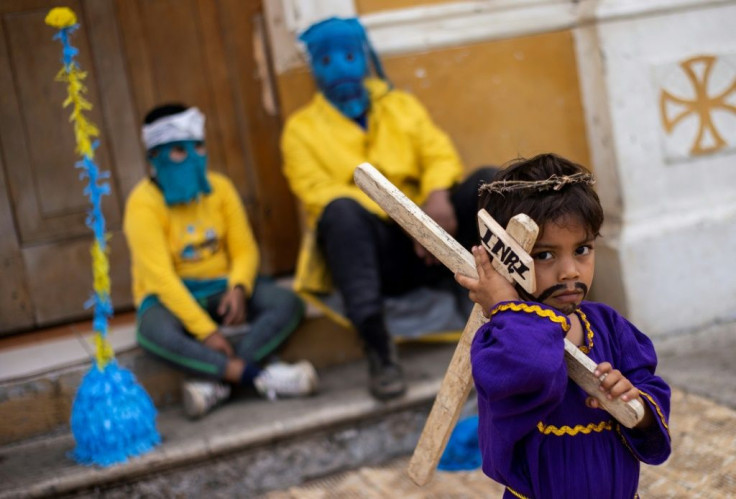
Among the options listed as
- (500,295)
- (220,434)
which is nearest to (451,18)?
(220,434)

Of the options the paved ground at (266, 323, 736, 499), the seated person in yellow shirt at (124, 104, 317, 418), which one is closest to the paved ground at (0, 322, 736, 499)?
the paved ground at (266, 323, 736, 499)

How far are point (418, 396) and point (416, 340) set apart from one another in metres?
0.56

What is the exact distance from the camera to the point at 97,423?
3.10m

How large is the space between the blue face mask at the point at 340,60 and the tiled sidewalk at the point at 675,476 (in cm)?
156

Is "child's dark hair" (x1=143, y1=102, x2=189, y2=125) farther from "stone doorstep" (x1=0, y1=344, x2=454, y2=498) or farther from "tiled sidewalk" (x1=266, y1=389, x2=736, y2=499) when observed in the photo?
"tiled sidewalk" (x1=266, y1=389, x2=736, y2=499)

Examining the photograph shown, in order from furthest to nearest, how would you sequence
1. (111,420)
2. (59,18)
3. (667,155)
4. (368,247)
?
(667,155) < (368,247) < (111,420) < (59,18)

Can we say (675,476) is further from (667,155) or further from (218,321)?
(218,321)

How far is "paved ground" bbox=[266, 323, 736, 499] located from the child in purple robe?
1062mm

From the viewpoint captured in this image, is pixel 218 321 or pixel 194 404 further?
pixel 218 321

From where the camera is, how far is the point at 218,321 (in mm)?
3816

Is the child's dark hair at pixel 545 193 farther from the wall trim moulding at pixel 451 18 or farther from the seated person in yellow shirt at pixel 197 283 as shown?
the wall trim moulding at pixel 451 18

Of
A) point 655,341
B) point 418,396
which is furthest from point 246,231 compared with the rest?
point 655,341

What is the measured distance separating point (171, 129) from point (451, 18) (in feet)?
4.70

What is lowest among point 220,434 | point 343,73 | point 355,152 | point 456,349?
point 220,434
